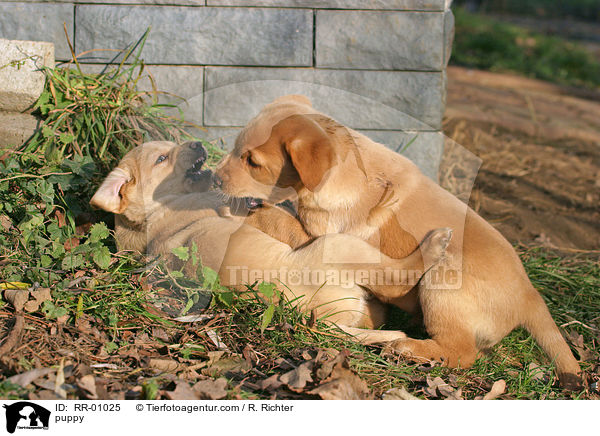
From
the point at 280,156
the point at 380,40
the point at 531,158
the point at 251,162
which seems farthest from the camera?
the point at 531,158

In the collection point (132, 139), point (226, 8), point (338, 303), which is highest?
point (226, 8)

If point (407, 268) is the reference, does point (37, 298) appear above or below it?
below

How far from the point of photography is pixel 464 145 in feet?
21.9

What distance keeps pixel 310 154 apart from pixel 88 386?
1.49 metres

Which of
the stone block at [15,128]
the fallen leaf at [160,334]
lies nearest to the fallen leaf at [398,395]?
the fallen leaf at [160,334]

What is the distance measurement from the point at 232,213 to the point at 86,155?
132cm

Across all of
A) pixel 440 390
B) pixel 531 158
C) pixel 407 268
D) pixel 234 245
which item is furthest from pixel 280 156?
pixel 531 158

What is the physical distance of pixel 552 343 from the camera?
3.21 metres

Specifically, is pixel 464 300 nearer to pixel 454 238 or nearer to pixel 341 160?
pixel 454 238

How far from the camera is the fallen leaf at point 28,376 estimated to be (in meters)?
2.51

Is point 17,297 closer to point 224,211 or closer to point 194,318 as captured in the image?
point 194,318

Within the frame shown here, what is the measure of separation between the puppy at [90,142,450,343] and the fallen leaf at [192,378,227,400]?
731 mm

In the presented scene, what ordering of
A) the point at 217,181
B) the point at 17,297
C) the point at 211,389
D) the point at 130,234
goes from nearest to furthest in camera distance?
the point at 211,389 < the point at 17,297 < the point at 217,181 < the point at 130,234

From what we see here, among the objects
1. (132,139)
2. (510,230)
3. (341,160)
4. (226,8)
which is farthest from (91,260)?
(510,230)
